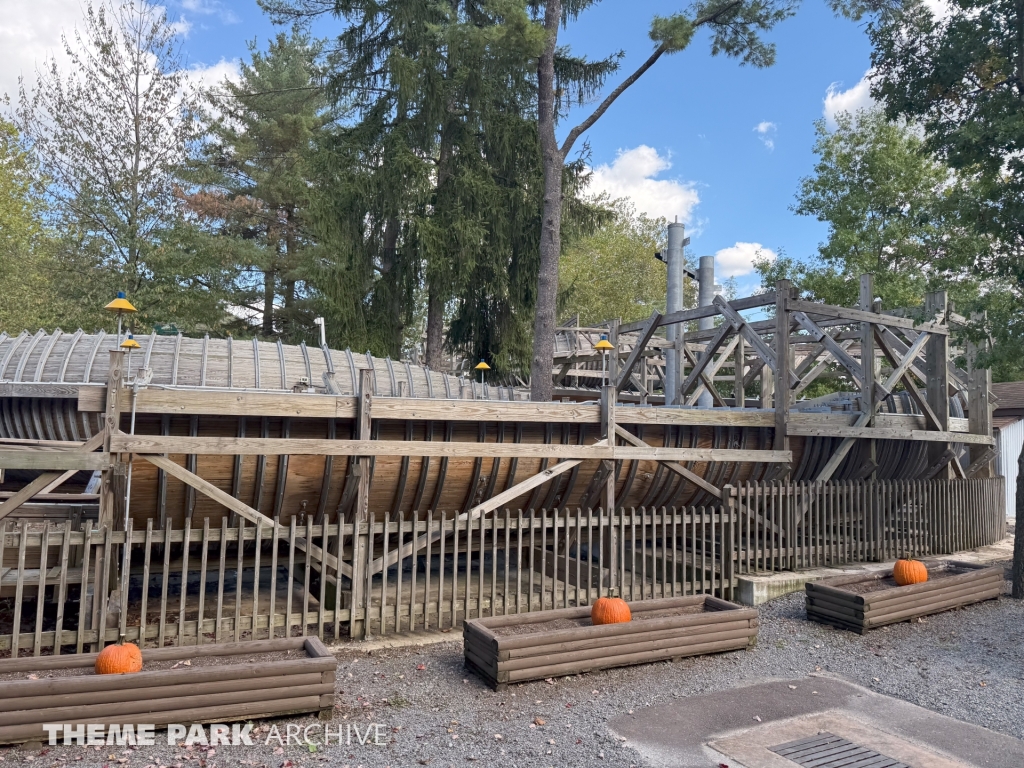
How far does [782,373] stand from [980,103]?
502cm

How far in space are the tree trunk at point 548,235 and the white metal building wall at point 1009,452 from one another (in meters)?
17.4

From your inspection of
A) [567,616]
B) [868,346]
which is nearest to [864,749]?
[567,616]

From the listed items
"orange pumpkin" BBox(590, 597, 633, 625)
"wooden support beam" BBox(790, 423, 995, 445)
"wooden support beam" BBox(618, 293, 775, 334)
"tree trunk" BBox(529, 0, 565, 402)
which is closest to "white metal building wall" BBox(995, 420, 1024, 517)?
"wooden support beam" BBox(790, 423, 995, 445)

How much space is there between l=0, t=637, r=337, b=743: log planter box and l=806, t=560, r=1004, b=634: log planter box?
20.1ft

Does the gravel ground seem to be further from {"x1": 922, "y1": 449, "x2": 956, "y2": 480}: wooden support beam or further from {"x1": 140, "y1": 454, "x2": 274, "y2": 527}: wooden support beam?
{"x1": 922, "y1": 449, "x2": 956, "y2": 480}: wooden support beam

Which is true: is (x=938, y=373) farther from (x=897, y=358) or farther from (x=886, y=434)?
(x=886, y=434)

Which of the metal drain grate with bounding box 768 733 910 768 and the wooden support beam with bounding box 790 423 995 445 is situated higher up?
the wooden support beam with bounding box 790 423 995 445

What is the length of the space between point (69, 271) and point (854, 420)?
840 inches

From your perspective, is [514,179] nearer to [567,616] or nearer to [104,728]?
[567,616]

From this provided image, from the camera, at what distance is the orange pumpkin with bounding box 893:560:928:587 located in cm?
916

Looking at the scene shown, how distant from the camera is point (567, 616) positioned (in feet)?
23.8

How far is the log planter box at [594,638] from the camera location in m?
6.14

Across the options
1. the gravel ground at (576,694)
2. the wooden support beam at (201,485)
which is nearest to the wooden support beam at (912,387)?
the gravel ground at (576,694)

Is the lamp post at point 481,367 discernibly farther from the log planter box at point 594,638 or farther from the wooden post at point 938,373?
the log planter box at point 594,638
